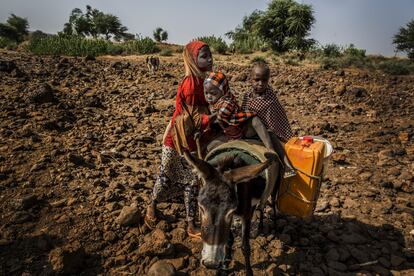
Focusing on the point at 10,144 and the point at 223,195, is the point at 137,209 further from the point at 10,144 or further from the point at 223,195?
the point at 10,144

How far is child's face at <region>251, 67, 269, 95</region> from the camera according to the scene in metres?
3.04

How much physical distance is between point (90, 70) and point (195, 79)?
9.73m

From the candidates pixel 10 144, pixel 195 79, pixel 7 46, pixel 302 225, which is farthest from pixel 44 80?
pixel 7 46

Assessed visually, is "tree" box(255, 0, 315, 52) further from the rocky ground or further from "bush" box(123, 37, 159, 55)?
the rocky ground

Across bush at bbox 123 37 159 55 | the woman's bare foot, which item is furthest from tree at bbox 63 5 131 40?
the woman's bare foot

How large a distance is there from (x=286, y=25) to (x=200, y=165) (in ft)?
91.5

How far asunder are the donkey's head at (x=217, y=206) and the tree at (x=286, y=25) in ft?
82.9

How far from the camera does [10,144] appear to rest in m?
5.05

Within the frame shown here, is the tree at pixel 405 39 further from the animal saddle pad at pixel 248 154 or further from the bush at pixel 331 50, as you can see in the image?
the animal saddle pad at pixel 248 154

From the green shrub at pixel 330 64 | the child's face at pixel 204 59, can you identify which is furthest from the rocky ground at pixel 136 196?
the green shrub at pixel 330 64

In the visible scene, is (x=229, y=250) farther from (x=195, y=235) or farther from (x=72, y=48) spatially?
(x=72, y=48)

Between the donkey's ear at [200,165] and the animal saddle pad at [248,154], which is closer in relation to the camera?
the donkey's ear at [200,165]

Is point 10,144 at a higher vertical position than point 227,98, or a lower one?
lower

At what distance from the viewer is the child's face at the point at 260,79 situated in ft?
9.97
